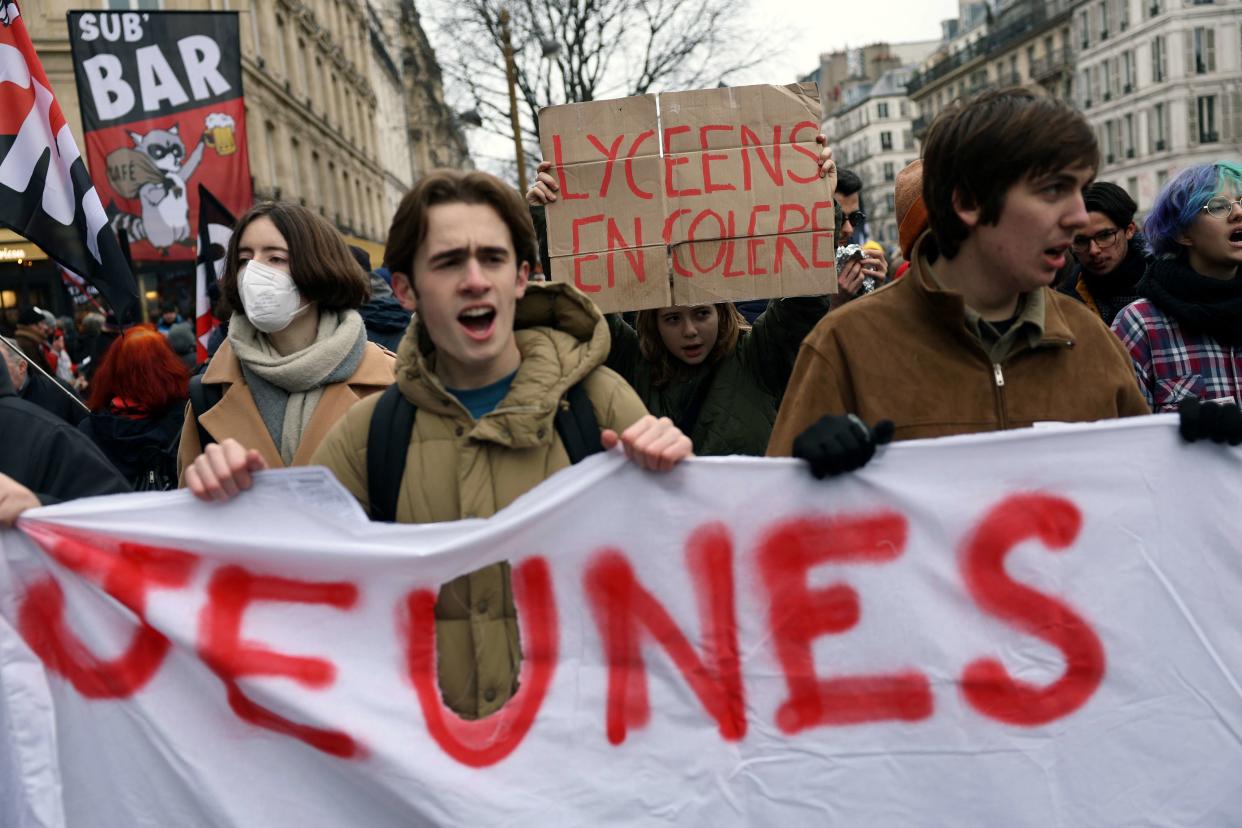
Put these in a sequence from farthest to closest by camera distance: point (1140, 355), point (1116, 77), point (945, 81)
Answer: point (945, 81), point (1116, 77), point (1140, 355)

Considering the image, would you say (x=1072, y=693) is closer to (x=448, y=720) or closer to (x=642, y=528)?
(x=642, y=528)

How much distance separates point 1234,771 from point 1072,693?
0.34 m

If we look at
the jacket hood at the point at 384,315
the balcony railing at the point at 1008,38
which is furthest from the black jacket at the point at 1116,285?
the balcony railing at the point at 1008,38

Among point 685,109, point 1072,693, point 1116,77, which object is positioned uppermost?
point 1116,77

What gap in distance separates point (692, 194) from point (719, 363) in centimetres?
52

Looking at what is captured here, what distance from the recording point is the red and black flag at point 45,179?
3.81 metres

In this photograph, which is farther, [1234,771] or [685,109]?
[685,109]

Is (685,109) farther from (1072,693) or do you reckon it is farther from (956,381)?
(1072,693)

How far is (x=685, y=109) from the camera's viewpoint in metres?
3.35

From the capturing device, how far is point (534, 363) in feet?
7.09

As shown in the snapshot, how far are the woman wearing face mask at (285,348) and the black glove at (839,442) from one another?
1355 millimetres

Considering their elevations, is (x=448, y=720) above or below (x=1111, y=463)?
below

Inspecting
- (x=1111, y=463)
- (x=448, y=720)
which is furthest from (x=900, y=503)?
(x=448, y=720)

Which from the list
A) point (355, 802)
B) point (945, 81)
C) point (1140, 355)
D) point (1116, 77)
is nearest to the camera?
point (355, 802)
